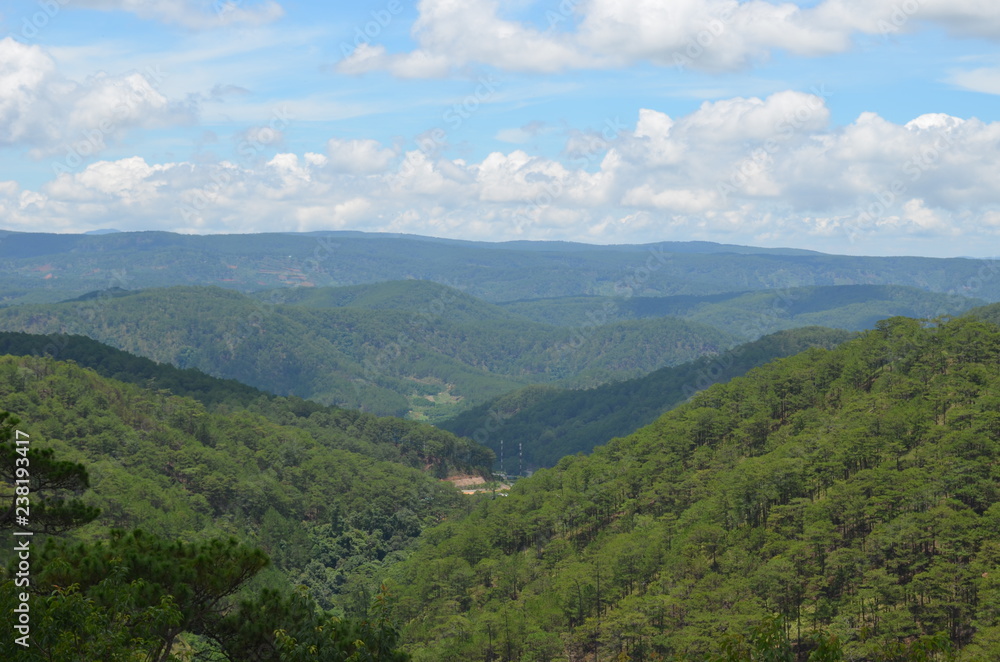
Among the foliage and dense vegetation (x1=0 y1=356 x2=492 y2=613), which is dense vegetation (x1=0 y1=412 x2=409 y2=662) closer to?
the foliage

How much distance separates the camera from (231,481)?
136500 millimetres

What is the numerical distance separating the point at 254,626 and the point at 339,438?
505ft

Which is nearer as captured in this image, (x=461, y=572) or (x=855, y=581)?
(x=855, y=581)

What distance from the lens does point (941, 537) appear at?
6531 cm

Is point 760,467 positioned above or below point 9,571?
below

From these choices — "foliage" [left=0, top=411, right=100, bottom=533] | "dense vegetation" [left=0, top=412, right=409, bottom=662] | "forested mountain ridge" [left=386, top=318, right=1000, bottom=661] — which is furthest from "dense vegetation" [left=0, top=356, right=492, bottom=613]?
"foliage" [left=0, top=411, right=100, bottom=533]

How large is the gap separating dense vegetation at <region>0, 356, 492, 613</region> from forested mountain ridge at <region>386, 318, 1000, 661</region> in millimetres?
20169

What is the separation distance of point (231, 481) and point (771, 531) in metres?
87.4

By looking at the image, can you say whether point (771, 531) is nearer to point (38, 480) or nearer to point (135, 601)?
point (135, 601)

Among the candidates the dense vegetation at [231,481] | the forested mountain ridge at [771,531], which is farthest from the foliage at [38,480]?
the dense vegetation at [231,481]

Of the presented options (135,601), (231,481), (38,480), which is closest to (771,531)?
(135,601)

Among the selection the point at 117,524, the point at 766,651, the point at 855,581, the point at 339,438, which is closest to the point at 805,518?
the point at 855,581

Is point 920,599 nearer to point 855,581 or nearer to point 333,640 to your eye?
point 855,581

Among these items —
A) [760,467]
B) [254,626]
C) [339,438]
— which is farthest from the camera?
[339,438]
